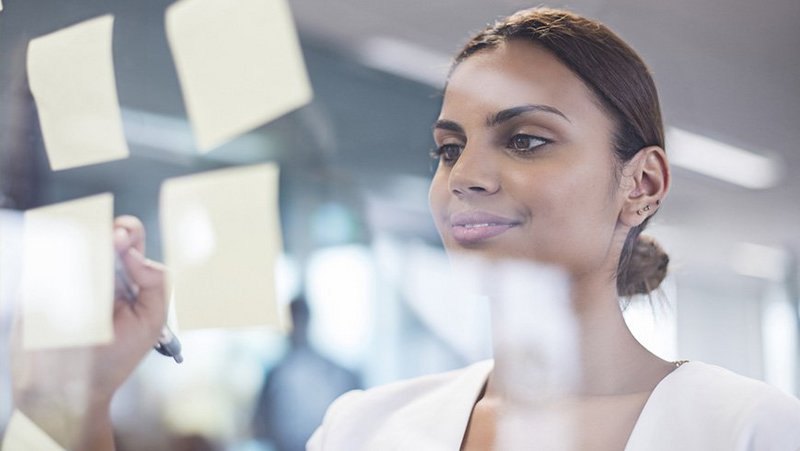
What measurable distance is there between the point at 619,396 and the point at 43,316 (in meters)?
0.52

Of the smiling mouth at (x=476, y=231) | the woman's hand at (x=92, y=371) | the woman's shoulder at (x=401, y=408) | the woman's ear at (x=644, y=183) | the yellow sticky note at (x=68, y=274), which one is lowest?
the woman's shoulder at (x=401, y=408)

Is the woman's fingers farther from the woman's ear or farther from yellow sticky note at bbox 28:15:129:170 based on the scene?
the woman's ear

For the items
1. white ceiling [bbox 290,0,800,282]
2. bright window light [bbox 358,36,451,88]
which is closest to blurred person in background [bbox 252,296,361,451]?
bright window light [bbox 358,36,451,88]

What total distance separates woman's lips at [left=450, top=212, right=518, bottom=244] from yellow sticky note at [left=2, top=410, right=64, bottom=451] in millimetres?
416

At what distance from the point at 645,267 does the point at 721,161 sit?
0.10m

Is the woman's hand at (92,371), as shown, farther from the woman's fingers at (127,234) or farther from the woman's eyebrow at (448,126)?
the woman's eyebrow at (448,126)

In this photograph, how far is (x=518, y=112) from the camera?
0.61 m

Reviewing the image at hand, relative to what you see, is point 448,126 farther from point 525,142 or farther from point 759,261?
point 759,261

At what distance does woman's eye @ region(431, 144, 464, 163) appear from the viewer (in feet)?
2.14

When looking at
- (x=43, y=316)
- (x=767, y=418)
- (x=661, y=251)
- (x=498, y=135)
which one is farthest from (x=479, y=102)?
(x=43, y=316)

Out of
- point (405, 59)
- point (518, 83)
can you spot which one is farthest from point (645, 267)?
point (405, 59)

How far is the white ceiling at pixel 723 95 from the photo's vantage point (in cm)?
59

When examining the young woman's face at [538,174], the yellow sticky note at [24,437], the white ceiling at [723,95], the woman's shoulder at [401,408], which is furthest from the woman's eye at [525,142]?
the yellow sticky note at [24,437]

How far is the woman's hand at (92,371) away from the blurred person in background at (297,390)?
0.39 ft
